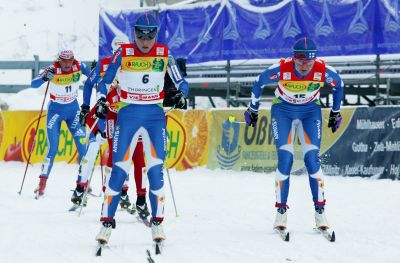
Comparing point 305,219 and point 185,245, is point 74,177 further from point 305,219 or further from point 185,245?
point 185,245

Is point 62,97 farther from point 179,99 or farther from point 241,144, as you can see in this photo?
point 179,99

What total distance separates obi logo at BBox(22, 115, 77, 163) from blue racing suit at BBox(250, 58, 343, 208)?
9.63 m

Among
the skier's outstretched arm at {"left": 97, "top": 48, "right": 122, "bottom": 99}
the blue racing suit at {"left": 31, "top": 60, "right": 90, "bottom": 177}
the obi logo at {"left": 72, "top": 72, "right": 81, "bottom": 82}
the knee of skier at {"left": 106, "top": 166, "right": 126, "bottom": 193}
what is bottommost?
the knee of skier at {"left": 106, "top": 166, "right": 126, "bottom": 193}

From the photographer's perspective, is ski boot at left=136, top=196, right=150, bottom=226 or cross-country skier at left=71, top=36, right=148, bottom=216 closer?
cross-country skier at left=71, top=36, right=148, bottom=216

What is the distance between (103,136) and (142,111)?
268cm

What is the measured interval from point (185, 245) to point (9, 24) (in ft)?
119

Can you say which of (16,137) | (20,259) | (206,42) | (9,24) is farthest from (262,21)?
(9,24)

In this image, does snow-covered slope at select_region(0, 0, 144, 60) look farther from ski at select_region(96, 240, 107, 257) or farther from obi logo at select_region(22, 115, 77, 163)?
ski at select_region(96, 240, 107, 257)

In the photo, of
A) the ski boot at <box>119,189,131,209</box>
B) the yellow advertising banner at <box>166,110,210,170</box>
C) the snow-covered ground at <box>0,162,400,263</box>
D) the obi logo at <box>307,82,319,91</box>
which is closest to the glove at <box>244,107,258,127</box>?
the obi logo at <box>307,82,319,91</box>

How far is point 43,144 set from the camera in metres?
16.6

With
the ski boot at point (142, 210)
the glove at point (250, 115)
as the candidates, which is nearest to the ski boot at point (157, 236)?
the ski boot at point (142, 210)

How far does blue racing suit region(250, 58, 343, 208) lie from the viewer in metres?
7.33

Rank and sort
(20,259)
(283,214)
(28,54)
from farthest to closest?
(28,54)
(283,214)
(20,259)

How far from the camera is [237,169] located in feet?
46.6
